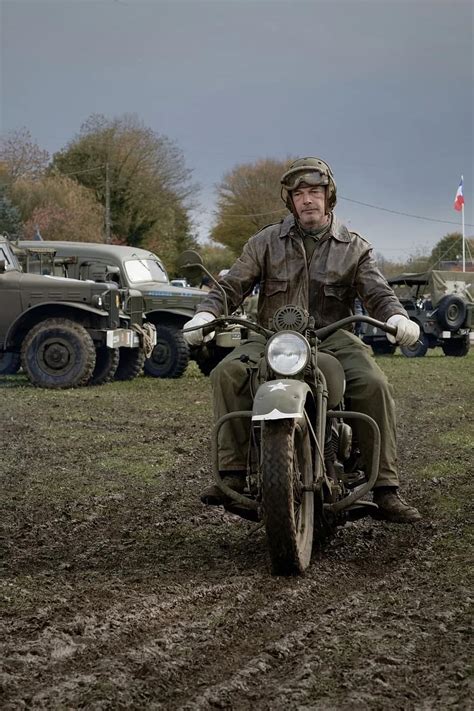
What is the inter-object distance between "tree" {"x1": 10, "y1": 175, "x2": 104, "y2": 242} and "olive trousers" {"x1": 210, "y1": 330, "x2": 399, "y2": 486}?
40581mm

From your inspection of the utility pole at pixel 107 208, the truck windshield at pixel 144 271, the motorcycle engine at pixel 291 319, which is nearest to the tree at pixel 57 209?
the utility pole at pixel 107 208

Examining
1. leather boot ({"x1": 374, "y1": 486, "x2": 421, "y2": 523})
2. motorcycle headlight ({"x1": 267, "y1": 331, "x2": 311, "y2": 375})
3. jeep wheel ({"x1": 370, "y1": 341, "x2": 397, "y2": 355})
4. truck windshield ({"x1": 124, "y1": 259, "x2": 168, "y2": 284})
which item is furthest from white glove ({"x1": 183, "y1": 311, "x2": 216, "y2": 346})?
jeep wheel ({"x1": 370, "y1": 341, "x2": 397, "y2": 355})

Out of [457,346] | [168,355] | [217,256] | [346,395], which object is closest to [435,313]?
[457,346]

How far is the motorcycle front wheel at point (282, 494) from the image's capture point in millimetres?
4863

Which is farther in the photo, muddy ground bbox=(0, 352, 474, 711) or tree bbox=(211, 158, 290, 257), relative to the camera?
tree bbox=(211, 158, 290, 257)

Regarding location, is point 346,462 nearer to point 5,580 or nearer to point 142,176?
point 5,580

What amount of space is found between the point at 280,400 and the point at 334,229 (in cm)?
132

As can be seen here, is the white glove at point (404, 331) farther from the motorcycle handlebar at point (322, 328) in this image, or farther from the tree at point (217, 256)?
the tree at point (217, 256)

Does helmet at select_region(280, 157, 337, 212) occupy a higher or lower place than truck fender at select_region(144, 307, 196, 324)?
higher

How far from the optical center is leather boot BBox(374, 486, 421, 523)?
5.79m

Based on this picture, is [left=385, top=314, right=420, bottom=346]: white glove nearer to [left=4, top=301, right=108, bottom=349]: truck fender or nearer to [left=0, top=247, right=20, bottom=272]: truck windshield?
[left=4, top=301, right=108, bottom=349]: truck fender

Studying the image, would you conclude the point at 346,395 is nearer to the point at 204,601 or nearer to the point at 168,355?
the point at 204,601

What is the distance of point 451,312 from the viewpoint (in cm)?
2758

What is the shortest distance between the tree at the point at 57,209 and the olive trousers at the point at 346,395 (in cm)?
4058
